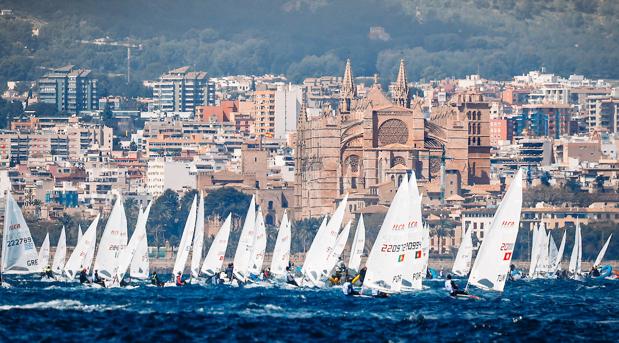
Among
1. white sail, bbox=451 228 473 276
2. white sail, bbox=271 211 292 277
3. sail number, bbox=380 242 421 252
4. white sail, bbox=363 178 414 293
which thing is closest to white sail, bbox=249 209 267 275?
white sail, bbox=271 211 292 277

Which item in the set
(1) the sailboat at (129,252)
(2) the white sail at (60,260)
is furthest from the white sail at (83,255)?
(1) the sailboat at (129,252)

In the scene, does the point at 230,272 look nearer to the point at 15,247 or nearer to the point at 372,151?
the point at 15,247

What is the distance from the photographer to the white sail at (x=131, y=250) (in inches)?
3541

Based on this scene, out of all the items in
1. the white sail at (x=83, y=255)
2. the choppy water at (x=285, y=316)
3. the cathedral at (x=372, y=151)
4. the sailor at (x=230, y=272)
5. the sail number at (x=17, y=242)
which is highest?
the cathedral at (x=372, y=151)

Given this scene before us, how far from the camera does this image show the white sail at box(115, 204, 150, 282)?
89.9 m

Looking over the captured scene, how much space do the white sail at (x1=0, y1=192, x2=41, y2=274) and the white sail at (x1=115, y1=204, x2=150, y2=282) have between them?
361cm

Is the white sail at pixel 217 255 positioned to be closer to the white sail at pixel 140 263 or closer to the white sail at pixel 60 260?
the white sail at pixel 140 263

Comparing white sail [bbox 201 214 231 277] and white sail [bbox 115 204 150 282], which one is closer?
white sail [bbox 115 204 150 282]

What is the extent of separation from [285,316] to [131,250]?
19.5 meters

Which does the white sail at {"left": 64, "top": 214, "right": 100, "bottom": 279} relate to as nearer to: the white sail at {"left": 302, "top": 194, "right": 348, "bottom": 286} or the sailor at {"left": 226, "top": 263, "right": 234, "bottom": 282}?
the sailor at {"left": 226, "top": 263, "right": 234, "bottom": 282}

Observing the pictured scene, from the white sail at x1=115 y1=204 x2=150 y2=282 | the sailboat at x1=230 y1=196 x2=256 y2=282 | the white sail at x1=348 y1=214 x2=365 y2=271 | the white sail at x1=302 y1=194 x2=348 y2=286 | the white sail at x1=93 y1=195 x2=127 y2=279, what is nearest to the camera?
the white sail at x1=302 y1=194 x2=348 y2=286

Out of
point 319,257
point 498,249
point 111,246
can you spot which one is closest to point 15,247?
point 111,246

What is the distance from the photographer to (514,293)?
9469 cm

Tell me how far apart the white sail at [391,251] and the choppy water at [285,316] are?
1.20 meters
